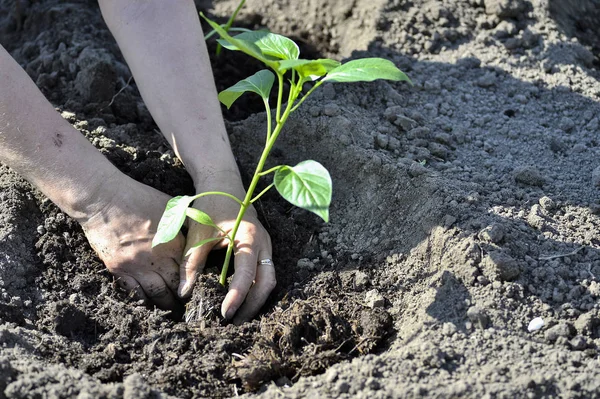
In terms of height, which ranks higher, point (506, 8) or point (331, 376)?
point (506, 8)

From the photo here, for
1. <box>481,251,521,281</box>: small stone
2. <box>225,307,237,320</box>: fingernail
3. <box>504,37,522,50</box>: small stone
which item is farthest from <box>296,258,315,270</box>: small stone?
<box>504,37,522,50</box>: small stone

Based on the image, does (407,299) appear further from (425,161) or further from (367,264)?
(425,161)

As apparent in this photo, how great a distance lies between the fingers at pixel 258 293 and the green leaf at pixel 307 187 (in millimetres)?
413

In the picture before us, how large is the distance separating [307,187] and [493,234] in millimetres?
587

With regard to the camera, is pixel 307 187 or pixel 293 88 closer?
pixel 307 187

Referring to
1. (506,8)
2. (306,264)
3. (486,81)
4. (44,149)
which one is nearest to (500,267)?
(306,264)

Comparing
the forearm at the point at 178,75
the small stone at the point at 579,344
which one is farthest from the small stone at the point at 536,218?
the forearm at the point at 178,75

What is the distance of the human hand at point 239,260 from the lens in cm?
182

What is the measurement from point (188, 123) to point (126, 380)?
787 mm

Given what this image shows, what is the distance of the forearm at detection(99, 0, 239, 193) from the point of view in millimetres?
2066

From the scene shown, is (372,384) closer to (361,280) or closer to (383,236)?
(361,280)

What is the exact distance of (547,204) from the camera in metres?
1.97

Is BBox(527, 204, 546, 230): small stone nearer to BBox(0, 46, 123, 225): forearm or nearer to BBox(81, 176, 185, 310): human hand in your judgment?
BBox(81, 176, 185, 310): human hand

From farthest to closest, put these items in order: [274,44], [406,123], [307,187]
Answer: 1. [406,123]
2. [274,44]
3. [307,187]
